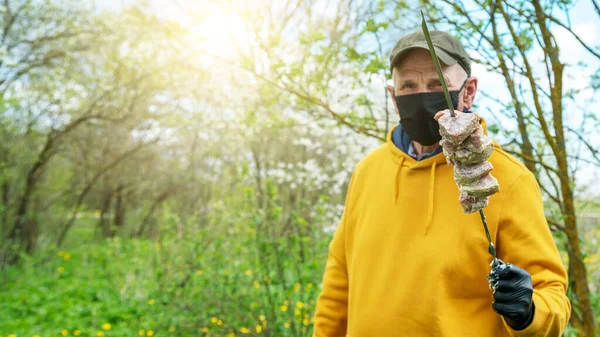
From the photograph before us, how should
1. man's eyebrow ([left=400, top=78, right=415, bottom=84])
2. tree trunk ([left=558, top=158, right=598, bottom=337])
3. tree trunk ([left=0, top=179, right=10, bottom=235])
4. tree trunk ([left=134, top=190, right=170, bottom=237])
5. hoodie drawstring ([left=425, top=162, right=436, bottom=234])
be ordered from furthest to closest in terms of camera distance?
1. tree trunk ([left=134, top=190, right=170, bottom=237])
2. tree trunk ([left=0, top=179, right=10, bottom=235])
3. tree trunk ([left=558, top=158, right=598, bottom=337])
4. man's eyebrow ([left=400, top=78, right=415, bottom=84])
5. hoodie drawstring ([left=425, top=162, right=436, bottom=234])

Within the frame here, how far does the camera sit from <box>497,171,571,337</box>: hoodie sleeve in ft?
4.04

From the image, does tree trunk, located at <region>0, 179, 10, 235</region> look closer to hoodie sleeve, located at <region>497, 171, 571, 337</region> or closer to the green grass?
the green grass

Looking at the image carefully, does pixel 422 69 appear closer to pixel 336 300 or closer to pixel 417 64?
pixel 417 64

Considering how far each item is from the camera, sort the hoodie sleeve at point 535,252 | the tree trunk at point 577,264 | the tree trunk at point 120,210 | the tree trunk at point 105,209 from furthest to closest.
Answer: the tree trunk at point 120,210 → the tree trunk at point 105,209 → the tree trunk at point 577,264 → the hoodie sleeve at point 535,252

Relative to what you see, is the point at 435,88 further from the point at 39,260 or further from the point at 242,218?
the point at 39,260

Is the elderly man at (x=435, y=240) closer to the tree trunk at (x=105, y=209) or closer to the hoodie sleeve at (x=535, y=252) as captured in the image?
the hoodie sleeve at (x=535, y=252)

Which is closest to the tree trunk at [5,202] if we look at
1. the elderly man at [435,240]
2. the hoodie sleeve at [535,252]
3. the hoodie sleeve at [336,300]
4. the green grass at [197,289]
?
the green grass at [197,289]

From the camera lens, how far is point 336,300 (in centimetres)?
183

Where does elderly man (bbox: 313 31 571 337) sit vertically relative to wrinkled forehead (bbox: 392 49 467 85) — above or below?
below

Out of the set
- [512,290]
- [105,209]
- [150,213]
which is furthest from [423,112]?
[105,209]

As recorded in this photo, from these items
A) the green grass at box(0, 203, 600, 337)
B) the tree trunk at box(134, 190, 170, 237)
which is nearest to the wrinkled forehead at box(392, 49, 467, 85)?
the green grass at box(0, 203, 600, 337)

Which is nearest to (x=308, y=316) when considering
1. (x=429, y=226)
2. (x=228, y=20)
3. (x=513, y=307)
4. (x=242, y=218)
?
(x=242, y=218)

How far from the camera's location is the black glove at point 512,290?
3.70 feet

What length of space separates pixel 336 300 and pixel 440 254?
22.1 inches
